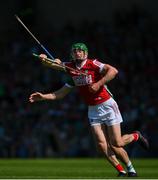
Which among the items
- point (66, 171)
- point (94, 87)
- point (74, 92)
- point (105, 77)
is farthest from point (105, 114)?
point (74, 92)

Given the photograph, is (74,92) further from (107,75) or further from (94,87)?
(107,75)

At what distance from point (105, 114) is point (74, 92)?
15988 millimetres

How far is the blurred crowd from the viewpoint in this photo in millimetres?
30906

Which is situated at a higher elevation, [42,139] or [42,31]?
[42,31]

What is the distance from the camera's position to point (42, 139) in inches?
1253

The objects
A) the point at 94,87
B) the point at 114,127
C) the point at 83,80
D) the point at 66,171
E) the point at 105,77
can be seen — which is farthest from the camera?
the point at 66,171

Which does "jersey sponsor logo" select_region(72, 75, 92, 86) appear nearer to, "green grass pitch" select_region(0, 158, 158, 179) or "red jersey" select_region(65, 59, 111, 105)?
"red jersey" select_region(65, 59, 111, 105)

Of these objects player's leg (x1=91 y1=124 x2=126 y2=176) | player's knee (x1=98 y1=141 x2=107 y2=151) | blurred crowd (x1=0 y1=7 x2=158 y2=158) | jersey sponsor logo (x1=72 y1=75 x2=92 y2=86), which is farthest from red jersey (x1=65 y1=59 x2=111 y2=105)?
blurred crowd (x1=0 y1=7 x2=158 y2=158)

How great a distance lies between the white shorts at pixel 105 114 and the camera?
56.7 ft

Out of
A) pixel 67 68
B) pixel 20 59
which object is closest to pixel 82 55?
pixel 67 68

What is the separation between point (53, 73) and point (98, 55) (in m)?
1.88

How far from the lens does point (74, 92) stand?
109ft

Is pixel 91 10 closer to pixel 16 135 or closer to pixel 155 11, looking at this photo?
pixel 155 11

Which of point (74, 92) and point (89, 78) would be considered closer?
point (89, 78)
